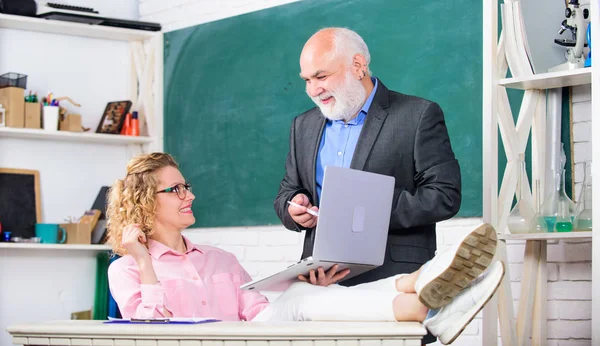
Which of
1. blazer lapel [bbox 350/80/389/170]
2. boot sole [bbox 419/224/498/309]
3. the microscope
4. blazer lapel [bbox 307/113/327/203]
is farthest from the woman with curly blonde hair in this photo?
the microscope

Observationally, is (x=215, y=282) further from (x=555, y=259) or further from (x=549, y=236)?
(x=555, y=259)

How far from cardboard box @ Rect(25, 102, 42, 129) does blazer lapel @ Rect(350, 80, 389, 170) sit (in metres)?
2.38

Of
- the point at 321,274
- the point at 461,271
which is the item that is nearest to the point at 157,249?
the point at 321,274

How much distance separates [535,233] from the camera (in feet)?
10.4

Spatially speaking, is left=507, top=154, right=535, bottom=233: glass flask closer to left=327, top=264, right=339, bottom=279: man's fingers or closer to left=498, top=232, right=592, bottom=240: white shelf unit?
left=498, top=232, right=592, bottom=240: white shelf unit

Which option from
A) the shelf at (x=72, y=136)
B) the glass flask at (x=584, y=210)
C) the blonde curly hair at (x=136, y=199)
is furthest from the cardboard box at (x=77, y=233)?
the glass flask at (x=584, y=210)

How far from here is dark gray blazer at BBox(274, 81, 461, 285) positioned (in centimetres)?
275

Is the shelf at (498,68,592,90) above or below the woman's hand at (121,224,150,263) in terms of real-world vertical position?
above

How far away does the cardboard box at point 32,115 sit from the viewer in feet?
15.4

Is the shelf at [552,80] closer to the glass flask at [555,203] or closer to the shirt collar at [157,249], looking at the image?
the glass flask at [555,203]

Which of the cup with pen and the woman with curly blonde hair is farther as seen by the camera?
the cup with pen

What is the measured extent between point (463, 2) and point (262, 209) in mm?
1467

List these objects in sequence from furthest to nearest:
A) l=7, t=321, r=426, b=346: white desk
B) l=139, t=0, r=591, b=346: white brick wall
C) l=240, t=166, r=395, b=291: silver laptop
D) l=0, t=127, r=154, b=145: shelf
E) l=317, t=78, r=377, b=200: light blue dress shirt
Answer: l=0, t=127, r=154, b=145: shelf, l=139, t=0, r=591, b=346: white brick wall, l=317, t=78, r=377, b=200: light blue dress shirt, l=240, t=166, r=395, b=291: silver laptop, l=7, t=321, r=426, b=346: white desk

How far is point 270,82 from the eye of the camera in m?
4.59
